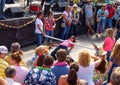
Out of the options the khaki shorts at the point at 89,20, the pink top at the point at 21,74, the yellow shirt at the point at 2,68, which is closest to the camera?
the yellow shirt at the point at 2,68

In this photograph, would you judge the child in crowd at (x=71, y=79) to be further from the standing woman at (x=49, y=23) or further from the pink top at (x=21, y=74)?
the standing woman at (x=49, y=23)

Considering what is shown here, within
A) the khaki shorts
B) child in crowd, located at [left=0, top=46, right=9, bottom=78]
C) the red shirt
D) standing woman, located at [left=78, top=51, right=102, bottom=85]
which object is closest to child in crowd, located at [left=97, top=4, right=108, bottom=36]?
the khaki shorts

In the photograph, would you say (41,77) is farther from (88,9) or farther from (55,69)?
(88,9)

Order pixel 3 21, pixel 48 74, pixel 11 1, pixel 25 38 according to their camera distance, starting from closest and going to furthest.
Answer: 1. pixel 48 74
2. pixel 3 21
3. pixel 25 38
4. pixel 11 1

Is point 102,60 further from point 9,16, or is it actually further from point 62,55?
point 9,16

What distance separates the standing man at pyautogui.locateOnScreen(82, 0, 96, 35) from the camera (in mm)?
14875

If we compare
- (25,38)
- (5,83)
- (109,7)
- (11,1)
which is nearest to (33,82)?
(5,83)

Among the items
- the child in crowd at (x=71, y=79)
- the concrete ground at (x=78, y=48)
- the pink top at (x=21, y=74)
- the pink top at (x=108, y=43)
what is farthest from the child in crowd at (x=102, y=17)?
the child in crowd at (x=71, y=79)

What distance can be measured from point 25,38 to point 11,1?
7.12 m

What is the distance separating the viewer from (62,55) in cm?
620

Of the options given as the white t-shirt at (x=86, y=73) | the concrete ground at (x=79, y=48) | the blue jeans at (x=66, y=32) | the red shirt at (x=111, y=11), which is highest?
the white t-shirt at (x=86, y=73)

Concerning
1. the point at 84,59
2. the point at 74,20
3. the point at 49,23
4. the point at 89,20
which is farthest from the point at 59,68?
the point at 89,20

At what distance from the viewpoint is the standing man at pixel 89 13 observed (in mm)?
14875

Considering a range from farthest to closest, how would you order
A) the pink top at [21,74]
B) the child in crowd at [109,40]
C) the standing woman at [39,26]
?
the standing woman at [39,26]
the child in crowd at [109,40]
the pink top at [21,74]
